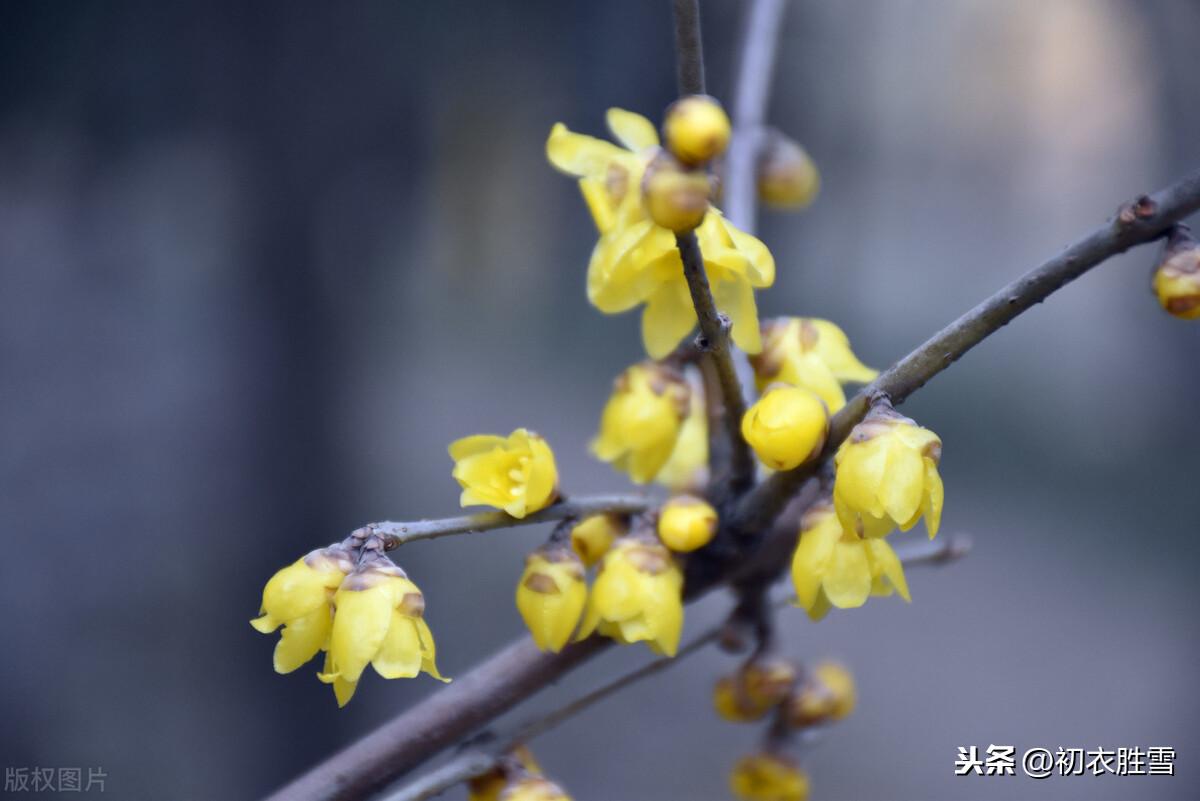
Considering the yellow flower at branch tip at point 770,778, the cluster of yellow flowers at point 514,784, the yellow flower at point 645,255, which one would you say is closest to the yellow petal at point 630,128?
the yellow flower at point 645,255

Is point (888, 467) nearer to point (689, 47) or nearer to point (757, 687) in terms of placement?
point (689, 47)

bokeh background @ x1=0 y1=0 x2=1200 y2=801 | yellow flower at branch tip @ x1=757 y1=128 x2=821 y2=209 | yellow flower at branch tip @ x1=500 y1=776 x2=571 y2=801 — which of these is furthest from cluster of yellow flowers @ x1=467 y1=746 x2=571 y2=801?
bokeh background @ x1=0 y1=0 x2=1200 y2=801

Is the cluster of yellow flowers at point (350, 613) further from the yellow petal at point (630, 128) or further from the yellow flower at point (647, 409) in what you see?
the yellow petal at point (630, 128)

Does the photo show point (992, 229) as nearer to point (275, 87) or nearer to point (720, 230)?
point (275, 87)

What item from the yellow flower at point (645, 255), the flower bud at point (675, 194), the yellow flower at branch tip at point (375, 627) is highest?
the yellow flower at point (645, 255)

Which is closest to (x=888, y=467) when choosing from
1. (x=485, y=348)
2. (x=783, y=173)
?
(x=783, y=173)
